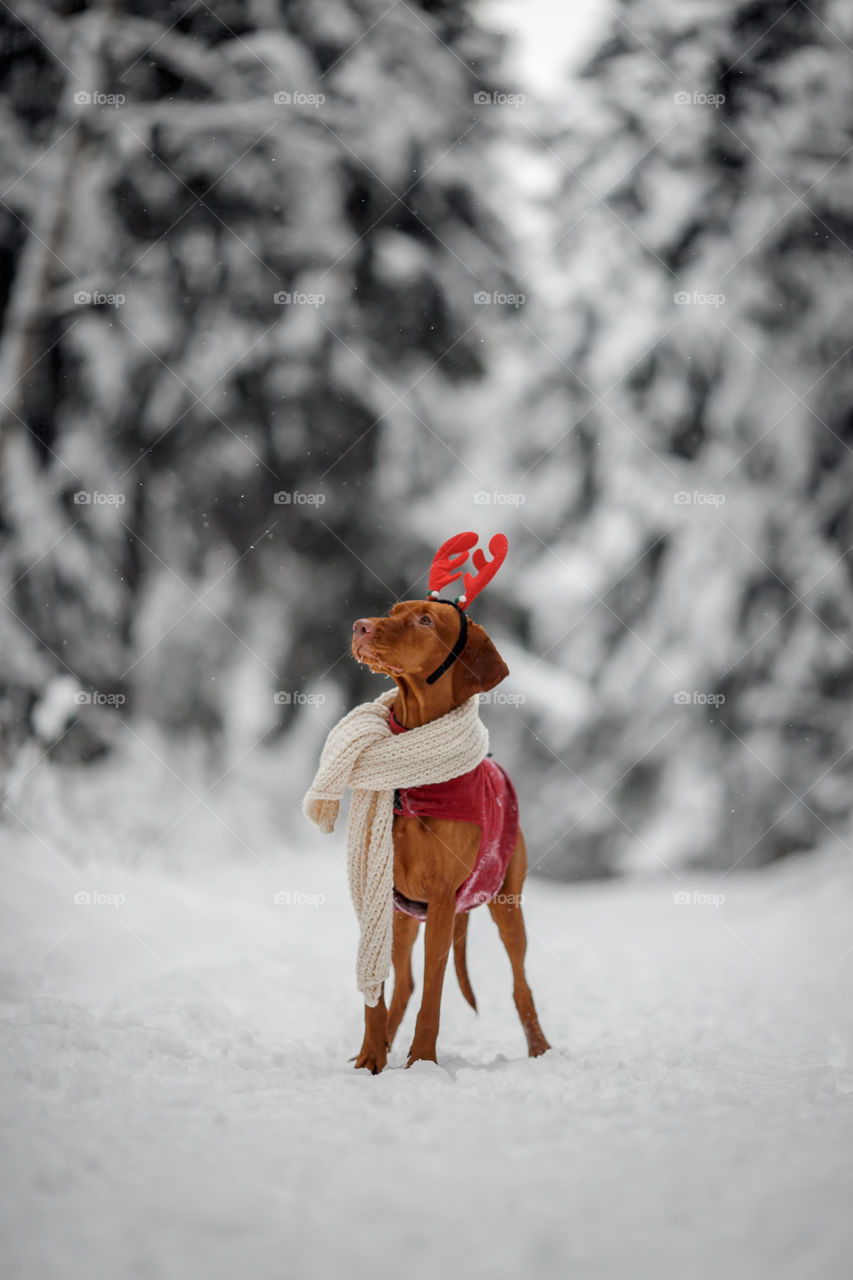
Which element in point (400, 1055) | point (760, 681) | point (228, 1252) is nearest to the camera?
point (228, 1252)

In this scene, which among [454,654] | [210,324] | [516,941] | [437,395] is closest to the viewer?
[454,654]

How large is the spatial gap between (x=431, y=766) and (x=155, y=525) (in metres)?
3.80

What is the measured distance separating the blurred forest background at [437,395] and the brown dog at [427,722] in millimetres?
3263

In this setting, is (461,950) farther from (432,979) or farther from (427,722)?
(427,722)

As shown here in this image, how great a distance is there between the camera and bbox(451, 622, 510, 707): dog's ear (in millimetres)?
3129

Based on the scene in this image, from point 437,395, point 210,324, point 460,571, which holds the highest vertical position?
point 210,324

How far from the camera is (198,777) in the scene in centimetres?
638

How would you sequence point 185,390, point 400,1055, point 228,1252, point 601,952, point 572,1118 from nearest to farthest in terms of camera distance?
point 228,1252 → point 572,1118 → point 400,1055 → point 601,952 → point 185,390

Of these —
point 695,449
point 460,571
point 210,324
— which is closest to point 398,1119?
point 460,571

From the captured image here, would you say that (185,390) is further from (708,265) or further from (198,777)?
(708,265)

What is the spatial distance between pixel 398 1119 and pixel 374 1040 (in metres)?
0.63

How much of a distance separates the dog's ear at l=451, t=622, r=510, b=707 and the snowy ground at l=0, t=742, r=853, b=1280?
3.70 ft

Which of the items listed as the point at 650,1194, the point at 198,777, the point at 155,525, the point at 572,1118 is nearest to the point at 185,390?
the point at 155,525

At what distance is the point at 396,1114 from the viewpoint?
2.46 metres
